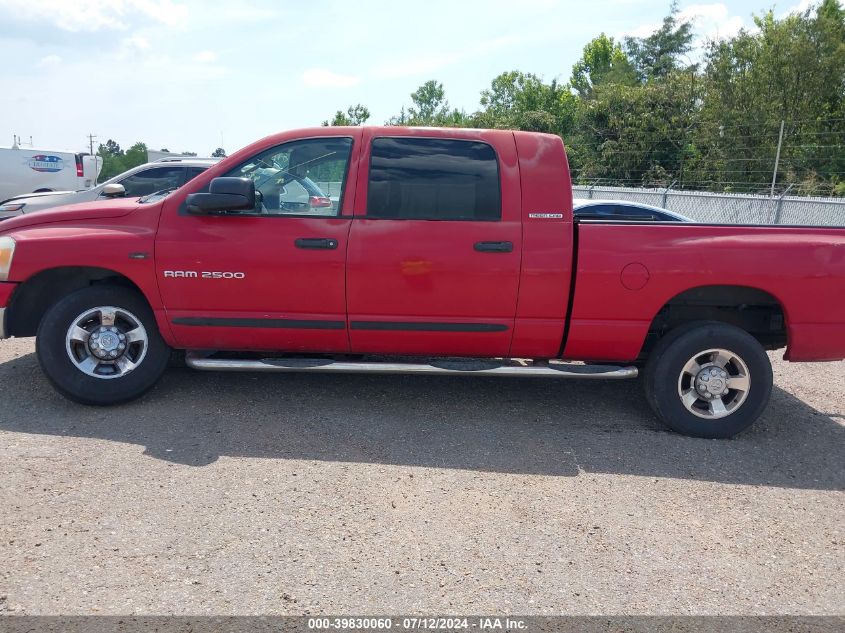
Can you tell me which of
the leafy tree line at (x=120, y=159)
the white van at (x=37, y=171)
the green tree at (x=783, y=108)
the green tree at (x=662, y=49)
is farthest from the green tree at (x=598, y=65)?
the white van at (x=37, y=171)

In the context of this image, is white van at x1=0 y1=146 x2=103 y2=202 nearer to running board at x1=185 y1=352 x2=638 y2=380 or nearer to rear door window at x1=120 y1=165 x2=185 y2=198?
rear door window at x1=120 y1=165 x2=185 y2=198

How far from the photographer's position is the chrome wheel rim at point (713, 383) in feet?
15.8

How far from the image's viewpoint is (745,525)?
372 centimetres

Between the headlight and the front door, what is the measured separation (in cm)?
101

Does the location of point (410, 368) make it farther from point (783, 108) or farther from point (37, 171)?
point (783, 108)

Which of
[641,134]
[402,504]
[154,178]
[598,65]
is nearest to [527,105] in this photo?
[598,65]

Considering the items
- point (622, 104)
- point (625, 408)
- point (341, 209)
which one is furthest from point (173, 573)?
point (622, 104)

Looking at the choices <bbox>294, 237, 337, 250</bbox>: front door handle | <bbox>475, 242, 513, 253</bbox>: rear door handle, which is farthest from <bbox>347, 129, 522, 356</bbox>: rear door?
<bbox>294, 237, 337, 250</bbox>: front door handle

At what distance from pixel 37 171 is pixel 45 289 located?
56.0 feet

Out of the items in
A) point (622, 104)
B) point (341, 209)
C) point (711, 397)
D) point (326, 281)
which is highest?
point (622, 104)

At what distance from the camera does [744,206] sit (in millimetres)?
18750

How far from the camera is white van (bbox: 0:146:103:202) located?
774 inches

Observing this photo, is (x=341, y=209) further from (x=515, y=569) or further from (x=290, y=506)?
(x=515, y=569)

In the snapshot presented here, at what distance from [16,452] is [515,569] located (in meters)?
2.99
